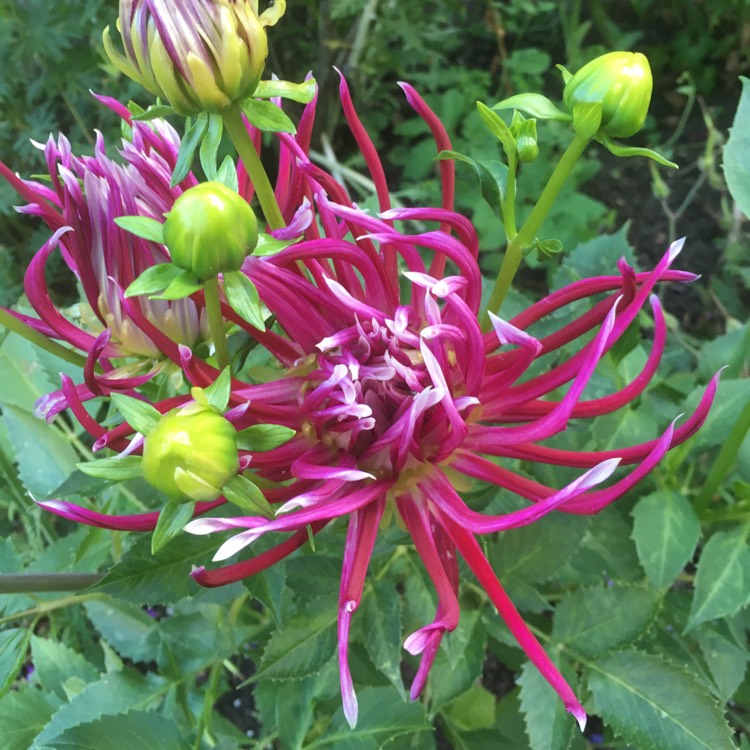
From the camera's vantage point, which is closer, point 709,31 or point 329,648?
point 329,648

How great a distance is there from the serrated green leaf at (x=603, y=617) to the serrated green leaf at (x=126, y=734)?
13.1 inches

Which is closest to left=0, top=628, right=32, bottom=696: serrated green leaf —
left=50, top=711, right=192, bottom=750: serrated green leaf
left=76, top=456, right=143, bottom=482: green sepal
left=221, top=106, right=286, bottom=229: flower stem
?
left=50, top=711, right=192, bottom=750: serrated green leaf

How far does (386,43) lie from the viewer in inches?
57.0

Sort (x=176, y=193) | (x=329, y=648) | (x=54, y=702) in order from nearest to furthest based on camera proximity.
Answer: (x=176, y=193), (x=329, y=648), (x=54, y=702)

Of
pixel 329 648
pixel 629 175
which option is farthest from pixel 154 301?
pixel 629 175

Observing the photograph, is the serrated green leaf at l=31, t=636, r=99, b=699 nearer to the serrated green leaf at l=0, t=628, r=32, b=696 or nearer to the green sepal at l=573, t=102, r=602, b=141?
the serrated green leaf at l=0, t=628, r=32, b=696

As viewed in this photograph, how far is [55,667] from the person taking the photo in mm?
770

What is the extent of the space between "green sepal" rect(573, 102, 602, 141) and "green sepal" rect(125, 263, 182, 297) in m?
0.23

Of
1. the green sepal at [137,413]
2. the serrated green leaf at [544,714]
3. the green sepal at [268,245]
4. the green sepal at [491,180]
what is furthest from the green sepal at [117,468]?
the serrated green leaf at [544,714]

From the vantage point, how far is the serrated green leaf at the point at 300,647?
58 centimetres

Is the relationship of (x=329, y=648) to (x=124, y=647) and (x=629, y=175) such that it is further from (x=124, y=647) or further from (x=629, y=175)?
(x=629, y=175)

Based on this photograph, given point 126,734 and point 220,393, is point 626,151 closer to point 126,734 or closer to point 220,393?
point 220,393

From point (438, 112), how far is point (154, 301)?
3.87 feet

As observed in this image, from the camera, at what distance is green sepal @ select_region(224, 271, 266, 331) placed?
37cm
